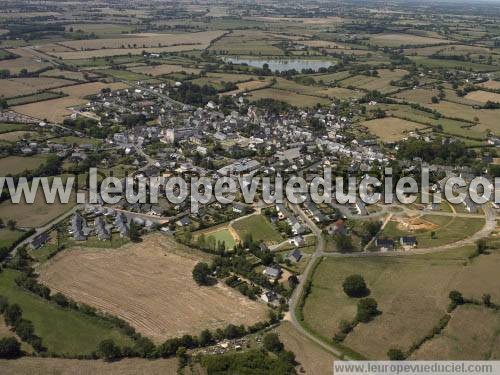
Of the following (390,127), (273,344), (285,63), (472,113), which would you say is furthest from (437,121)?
(273,344)

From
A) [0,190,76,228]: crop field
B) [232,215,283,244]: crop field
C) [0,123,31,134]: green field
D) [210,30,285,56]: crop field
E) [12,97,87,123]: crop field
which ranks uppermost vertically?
[210,30,285,56]: crop field

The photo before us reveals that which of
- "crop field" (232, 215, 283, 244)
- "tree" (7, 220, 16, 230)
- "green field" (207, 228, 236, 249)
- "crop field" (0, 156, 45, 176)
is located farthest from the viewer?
"crop field" (0, 156, 45, 176)

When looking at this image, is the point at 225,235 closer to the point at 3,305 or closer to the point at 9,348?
the point at 3,305

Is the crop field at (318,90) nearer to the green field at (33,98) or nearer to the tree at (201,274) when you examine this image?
the green field at (33,98)

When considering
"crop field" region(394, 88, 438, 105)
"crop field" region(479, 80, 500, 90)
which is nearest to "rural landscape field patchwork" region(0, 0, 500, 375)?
"crop field" region(479, 80, 500, 90)

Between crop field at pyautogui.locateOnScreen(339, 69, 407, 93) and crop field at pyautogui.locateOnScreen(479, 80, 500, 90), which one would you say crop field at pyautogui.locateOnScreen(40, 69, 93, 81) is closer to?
Result: crop field at pyautogui.locateOnScreen(339, 69, 407, 93)
